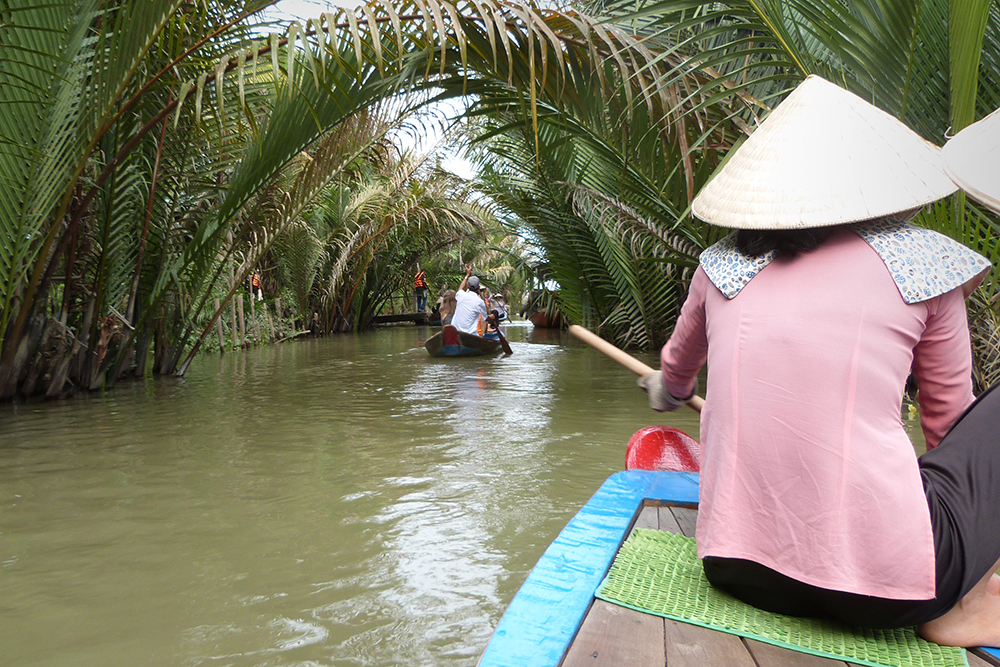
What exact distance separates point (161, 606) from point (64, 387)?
4.96 m

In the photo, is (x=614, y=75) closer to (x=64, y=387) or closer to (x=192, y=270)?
(x=192, y=270)

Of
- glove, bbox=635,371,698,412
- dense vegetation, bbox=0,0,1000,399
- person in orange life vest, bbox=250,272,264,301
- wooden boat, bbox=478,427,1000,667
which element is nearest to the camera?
wooden boat, bbox=478,427,1000,667

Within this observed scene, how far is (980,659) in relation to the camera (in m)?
1.32

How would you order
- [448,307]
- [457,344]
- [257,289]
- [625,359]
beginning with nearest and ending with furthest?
[625,359], [457,344], [448,307], [257,289]

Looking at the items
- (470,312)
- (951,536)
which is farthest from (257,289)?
(951,536)

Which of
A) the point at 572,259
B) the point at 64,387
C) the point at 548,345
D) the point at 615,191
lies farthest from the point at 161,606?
the point at 548,345

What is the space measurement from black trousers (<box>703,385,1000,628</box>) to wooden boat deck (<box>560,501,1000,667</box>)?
116 millimetres

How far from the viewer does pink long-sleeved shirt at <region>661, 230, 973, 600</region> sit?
1331mm

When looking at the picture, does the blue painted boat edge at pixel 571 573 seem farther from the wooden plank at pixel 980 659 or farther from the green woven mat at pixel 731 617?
the wooden plank at pixel 980 659

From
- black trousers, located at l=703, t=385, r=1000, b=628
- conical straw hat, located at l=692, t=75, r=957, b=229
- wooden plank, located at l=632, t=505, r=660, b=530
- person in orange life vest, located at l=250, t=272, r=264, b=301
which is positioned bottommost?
wooden plank, located at l=632, t=505, r=660, b=530

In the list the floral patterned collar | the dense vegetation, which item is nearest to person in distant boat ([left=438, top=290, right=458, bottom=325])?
the dense vegetation

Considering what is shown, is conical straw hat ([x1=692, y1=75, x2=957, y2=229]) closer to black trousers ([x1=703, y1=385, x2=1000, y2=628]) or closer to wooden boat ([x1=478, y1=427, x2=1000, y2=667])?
black trousers ([x1=703, y1=385, x2=1000, y2=628])

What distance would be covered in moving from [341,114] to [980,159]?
4.44 m

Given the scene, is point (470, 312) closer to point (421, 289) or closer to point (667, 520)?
point (667, 520)
